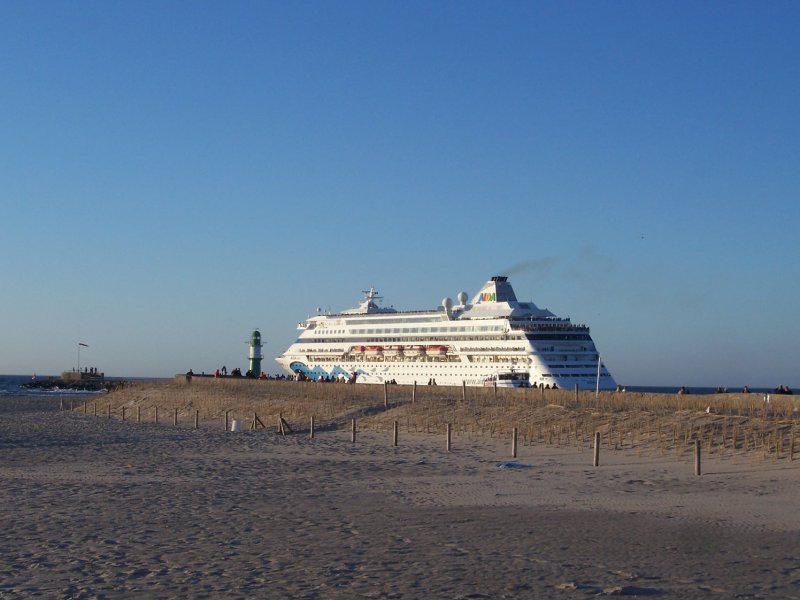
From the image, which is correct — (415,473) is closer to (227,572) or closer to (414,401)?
(227,572)

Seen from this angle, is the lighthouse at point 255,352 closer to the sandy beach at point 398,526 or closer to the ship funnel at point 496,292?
the ship funnel at point 496,292

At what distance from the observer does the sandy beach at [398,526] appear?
36.9ft

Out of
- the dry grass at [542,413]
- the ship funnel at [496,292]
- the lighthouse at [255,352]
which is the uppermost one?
the ship funnel at [496,292]

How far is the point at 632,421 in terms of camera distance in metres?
29.8

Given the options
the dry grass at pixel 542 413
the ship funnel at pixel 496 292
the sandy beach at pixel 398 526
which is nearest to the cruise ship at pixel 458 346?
the ship funnel at pixel 496 292

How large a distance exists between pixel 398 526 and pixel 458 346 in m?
55.2

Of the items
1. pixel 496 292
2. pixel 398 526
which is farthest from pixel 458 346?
pixel 398 526

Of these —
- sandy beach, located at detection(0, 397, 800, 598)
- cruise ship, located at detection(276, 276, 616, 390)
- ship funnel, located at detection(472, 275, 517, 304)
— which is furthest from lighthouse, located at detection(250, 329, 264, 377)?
sandy beach, located at detection(0, 397, 800, 598)

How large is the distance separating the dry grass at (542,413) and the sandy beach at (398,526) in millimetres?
1920

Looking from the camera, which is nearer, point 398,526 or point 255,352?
point 398,526

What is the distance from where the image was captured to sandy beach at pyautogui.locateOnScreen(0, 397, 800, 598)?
36.9ft

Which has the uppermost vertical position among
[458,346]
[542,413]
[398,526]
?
[458,346]

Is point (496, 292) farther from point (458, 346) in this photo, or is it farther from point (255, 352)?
point (255, 352)

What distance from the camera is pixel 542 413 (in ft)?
112
